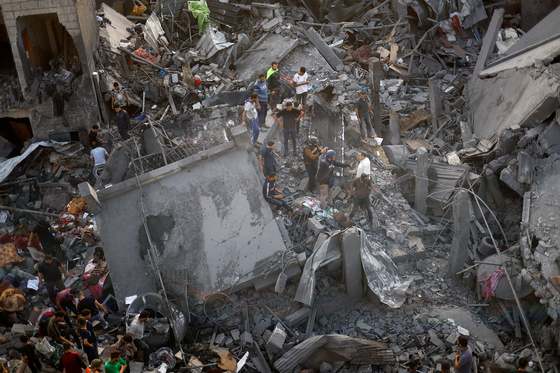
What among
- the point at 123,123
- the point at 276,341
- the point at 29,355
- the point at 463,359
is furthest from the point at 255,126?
the point at 463,359

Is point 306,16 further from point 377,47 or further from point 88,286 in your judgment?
point 88,286

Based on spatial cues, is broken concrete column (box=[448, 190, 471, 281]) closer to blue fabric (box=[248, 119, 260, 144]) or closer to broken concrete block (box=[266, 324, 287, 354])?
broken concrete block (box=[266, 324, 287, 354])

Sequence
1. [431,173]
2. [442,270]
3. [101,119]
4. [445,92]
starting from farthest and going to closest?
[445,92]
[101,119]
[431,173]
[442,270]

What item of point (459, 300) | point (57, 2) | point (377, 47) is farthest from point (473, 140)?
point (57, 2)

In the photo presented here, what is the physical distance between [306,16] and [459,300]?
11.9 metres

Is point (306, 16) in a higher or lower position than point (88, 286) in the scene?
higher

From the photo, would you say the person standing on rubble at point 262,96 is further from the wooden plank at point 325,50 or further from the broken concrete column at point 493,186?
the broken concrete column at point 493,186

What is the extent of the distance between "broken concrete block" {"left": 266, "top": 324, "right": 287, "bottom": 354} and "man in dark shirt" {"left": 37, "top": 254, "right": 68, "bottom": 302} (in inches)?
155

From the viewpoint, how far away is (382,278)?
28.2 feet

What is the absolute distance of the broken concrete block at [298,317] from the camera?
8.28 metres

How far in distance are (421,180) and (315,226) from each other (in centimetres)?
291

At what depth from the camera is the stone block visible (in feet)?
29.1

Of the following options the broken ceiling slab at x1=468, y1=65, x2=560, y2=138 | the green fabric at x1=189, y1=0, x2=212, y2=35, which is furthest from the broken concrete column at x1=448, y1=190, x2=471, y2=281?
the green fabric at x1=189, y1=0, x2=212, y2=35

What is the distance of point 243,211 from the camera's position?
29.6ft
